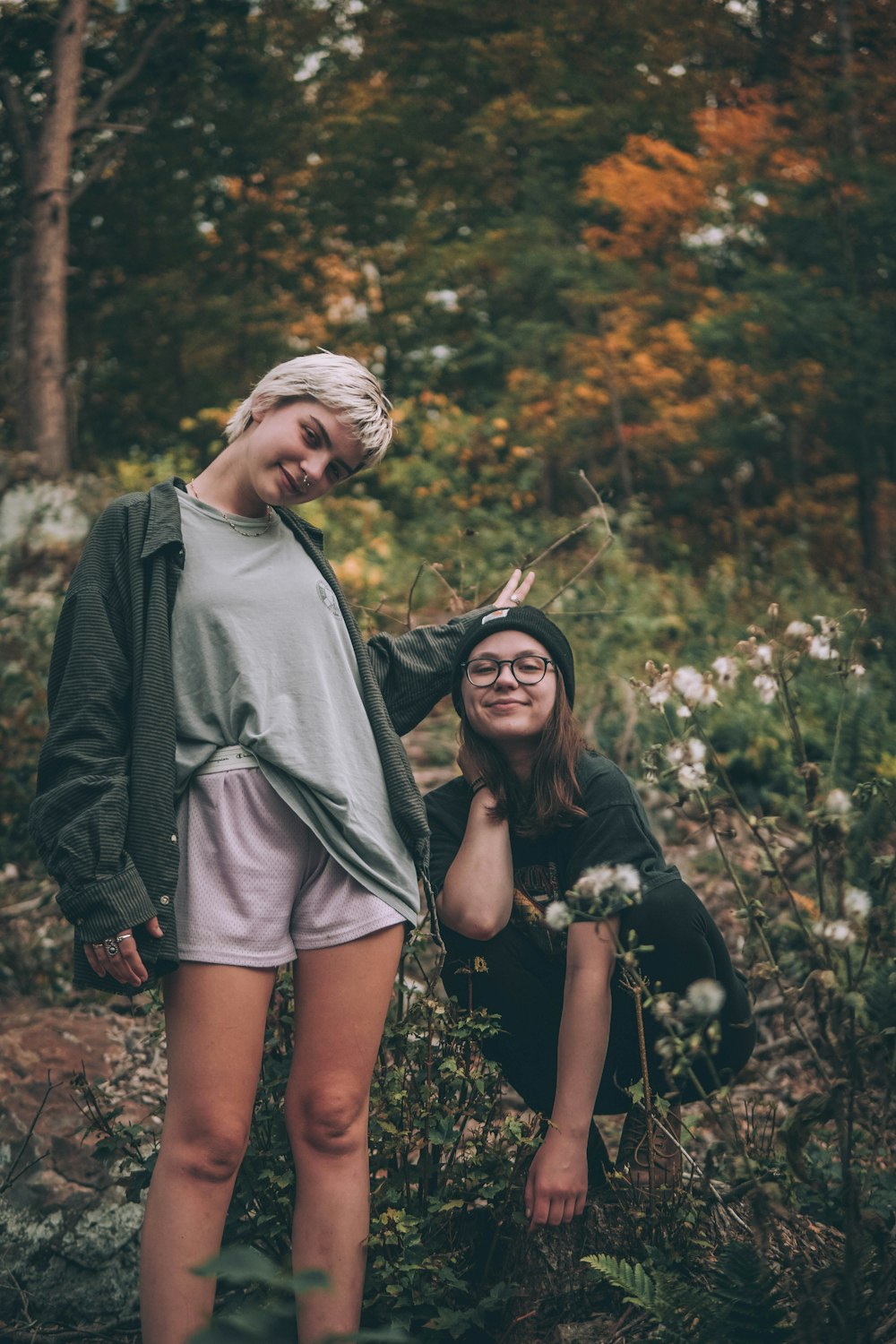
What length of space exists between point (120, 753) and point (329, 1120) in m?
0.72

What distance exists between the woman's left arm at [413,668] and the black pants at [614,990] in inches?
18.7

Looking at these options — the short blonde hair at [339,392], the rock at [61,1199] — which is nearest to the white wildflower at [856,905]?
the short blonde hair at [339,392]

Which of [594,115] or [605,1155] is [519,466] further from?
[605,1155]

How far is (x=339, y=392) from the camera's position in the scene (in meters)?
2.00

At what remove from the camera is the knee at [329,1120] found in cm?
190

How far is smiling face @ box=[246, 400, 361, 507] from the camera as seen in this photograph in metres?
2.00

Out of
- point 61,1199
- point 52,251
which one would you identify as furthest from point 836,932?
point 52,251

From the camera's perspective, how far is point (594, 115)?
460 inches

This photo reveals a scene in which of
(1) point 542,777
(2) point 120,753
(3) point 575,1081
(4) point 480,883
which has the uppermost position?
(2) point 120,753

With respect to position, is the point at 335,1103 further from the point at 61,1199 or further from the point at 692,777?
the point at 61,1199

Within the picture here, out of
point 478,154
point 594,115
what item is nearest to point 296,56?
point 478,154

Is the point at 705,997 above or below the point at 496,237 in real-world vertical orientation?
above

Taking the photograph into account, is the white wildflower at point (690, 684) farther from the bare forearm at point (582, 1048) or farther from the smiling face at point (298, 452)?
the smiling face at point (298, 452)

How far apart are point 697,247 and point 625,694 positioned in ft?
27.9
